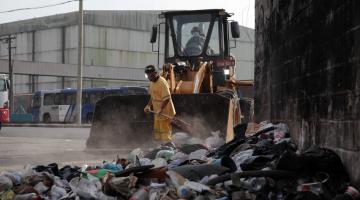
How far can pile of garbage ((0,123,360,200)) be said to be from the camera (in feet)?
15.4

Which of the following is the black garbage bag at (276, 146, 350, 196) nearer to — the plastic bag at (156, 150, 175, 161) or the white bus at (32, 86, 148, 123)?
the plastic bag at (156, 150, 175, 161)

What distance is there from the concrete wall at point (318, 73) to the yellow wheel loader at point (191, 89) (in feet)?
8.38

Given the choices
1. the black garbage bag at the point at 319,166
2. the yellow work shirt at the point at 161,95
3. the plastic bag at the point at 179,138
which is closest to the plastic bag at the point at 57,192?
the black garbage bag at the point at 319,166

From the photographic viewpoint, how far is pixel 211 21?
512 inches

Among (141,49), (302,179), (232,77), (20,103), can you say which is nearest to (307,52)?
(302,179)

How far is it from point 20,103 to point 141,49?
47.3 feet

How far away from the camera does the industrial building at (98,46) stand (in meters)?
55.3

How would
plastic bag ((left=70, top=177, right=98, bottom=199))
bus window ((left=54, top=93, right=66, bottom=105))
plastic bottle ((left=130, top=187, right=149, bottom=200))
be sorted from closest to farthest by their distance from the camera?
plastic bottle ((left=130, top=187, right=149, bottom=200)) < plastic bag ((left=70, top=177, right=98, bottom=199)) < bus window ((left=54, top=93, right=66, bottom=105))

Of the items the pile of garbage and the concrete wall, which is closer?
the concrete wall

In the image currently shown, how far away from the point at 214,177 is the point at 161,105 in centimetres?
544

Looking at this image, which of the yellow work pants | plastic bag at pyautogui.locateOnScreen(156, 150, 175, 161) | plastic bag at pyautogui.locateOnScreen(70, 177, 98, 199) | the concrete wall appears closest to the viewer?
the concrete wall

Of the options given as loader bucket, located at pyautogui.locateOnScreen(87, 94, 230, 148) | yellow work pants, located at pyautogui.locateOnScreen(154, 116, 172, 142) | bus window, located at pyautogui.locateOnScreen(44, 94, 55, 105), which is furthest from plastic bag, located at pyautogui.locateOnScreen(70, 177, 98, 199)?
bus window, located at pyautogui.locateOnScreen(44, 94, 55, 105)

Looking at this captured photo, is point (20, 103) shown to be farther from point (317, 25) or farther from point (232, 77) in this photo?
point (317, 25)

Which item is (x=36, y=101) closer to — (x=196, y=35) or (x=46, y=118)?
(x=46, y=118)
